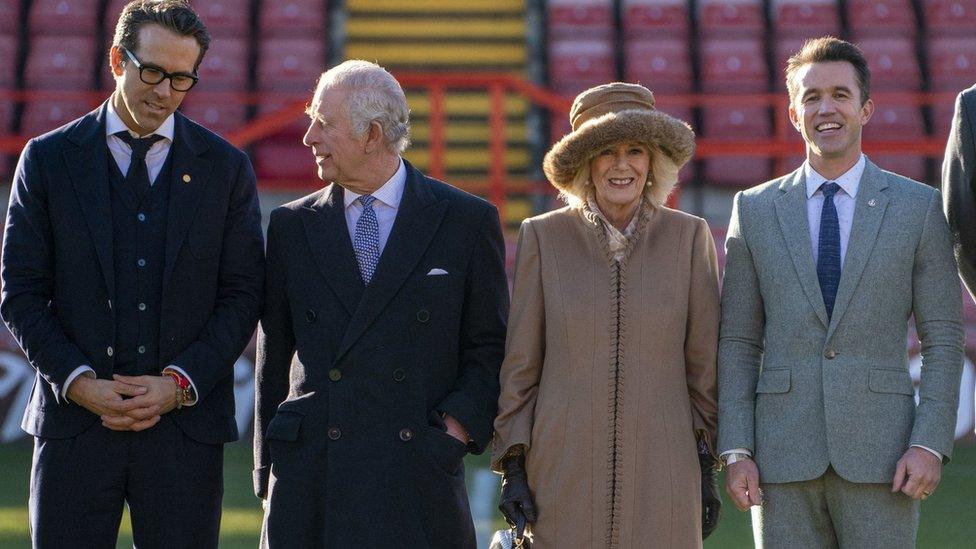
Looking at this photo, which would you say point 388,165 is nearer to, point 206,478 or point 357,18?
point 206,478

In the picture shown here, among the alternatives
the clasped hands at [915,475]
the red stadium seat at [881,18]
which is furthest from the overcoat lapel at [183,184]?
the red stadium seat at [881,18]

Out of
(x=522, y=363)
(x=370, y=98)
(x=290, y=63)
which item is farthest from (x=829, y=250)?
(x=290, y=63)

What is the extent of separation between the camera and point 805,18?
1162 cm

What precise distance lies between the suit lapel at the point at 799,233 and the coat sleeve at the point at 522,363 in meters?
0.58

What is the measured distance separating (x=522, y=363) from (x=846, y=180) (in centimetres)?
85

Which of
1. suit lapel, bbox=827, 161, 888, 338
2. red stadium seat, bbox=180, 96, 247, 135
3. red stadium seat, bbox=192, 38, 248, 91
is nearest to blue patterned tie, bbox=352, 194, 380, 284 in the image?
suit lapel, bbox=827, 161, 888, 338

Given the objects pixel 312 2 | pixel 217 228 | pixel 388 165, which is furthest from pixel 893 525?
pixel 312 2

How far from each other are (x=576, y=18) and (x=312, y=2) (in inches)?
81.3

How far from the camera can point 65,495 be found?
3430mm

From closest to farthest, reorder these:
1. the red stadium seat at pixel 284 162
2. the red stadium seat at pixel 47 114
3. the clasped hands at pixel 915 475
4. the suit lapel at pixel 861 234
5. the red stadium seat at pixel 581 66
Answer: the clasped hands at pixel 915 475 < the suit lapel at pixel 861 234 < the red stadium seat at pixel 284 162 < the red stadium seat at pixel 47 114 < the red stadium seat at pixel 581 66

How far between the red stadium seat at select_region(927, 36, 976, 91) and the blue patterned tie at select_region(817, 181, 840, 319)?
811 centimetres

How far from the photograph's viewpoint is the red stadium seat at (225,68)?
11055 mm

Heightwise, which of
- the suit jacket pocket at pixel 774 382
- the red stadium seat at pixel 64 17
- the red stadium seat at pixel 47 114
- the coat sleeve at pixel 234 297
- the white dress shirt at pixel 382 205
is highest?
the red stadium seat at pixel 64 17

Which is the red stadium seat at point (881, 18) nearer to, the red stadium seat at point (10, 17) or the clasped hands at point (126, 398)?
the red stadium seat at point (10, 17)
